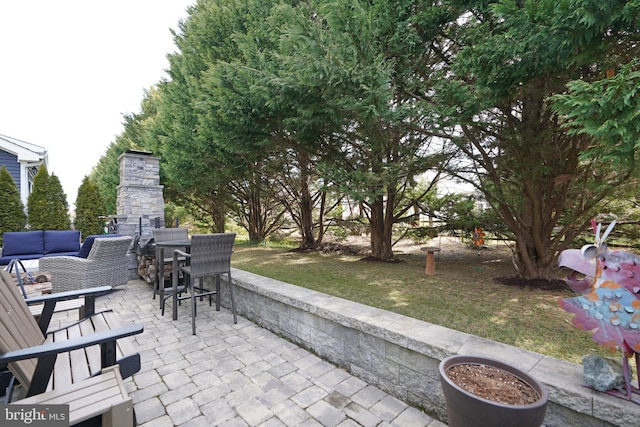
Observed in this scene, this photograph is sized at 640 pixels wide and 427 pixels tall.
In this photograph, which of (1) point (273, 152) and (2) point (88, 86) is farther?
(2) point (88, 86)

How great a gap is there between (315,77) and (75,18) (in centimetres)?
708

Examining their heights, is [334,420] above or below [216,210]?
below

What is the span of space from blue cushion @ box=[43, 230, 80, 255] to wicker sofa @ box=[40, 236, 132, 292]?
8.00 feet

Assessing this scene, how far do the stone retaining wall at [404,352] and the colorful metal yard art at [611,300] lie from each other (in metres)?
0.17

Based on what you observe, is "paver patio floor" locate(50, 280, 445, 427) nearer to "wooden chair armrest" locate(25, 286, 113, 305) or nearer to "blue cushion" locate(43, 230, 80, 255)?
"wooden chair armrest" locate(25, 286, 113, 305)

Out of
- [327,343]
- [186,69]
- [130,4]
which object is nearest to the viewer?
[327,343]

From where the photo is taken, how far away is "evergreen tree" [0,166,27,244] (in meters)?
8.36

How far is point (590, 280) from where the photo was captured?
63.8 inches

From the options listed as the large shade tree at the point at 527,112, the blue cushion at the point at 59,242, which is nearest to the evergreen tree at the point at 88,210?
the blue cushion at the point at 59,242

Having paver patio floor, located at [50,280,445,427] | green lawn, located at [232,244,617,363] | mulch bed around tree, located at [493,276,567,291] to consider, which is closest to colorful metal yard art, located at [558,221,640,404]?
green lawn, located at [232,244,617,363]

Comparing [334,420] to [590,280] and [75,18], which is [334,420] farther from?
[75,18]

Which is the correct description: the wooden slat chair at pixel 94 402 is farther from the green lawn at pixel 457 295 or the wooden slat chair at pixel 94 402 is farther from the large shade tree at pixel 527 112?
the large shade tree at pixel 527 112

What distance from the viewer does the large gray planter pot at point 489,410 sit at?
4.10 feet

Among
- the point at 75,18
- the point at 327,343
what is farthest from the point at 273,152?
the point at 75,18
